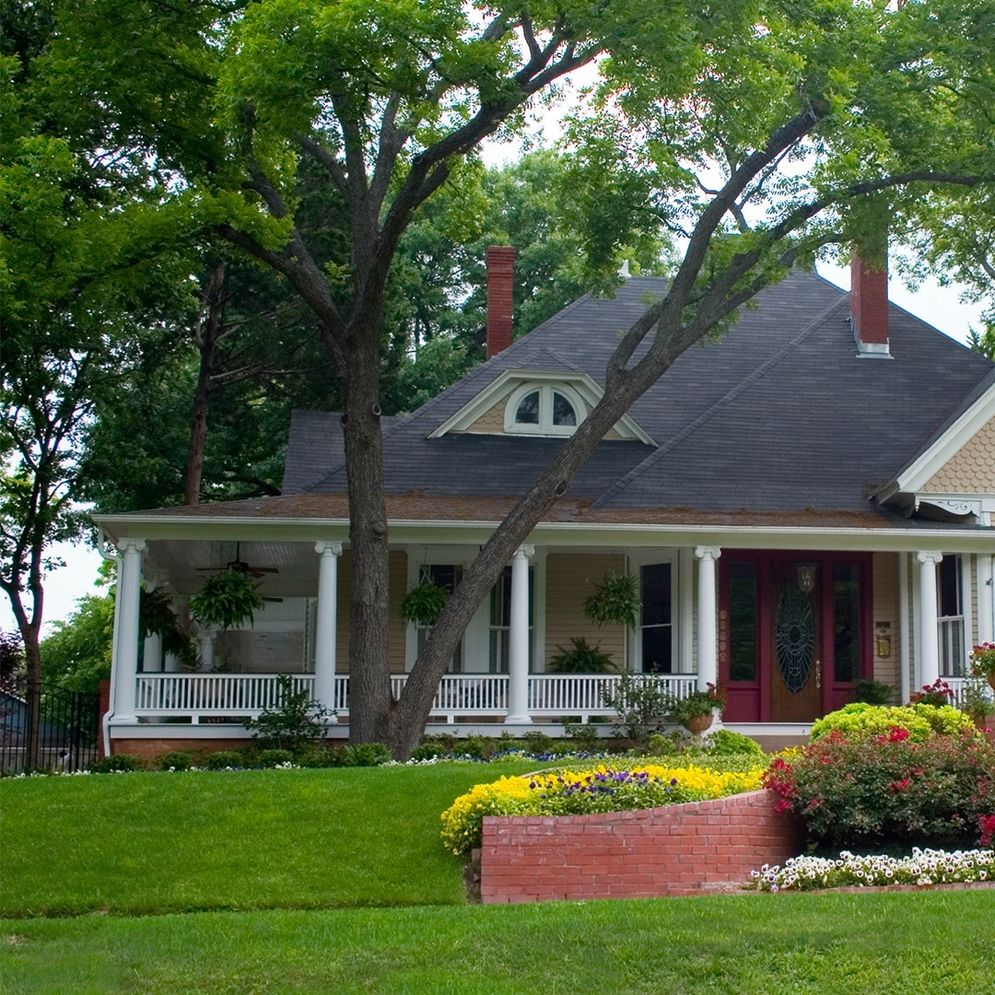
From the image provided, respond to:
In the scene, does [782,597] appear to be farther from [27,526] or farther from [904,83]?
[27,526]

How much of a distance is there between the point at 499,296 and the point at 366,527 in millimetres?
9202

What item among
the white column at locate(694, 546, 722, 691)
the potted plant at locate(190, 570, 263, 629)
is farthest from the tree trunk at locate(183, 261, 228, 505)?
the white column at locate(694, 546, 722, 691)

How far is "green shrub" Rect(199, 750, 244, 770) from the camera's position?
17.3 metres

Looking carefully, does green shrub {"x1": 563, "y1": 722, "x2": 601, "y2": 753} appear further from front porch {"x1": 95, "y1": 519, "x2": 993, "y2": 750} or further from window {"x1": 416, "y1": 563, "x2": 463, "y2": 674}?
window {"x1": 416, "y1": 563, "x2": 463, "y2": 674}

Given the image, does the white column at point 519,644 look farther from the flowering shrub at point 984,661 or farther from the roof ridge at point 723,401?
the flowering shrub at point 984,661

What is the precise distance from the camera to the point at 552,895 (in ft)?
35.6

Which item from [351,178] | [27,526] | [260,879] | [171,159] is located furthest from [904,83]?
[27,526]

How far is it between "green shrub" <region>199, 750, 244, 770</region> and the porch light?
835 cm

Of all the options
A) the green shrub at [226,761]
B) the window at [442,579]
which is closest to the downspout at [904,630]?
the window at [442,579]

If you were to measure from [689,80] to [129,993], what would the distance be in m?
11.6

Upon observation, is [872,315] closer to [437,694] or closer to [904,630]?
[904,630]


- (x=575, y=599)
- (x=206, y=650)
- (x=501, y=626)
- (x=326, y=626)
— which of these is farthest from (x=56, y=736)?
(x=575, y=599)

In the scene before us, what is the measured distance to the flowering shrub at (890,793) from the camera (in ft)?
36.5

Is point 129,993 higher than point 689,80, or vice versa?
point 689,80
